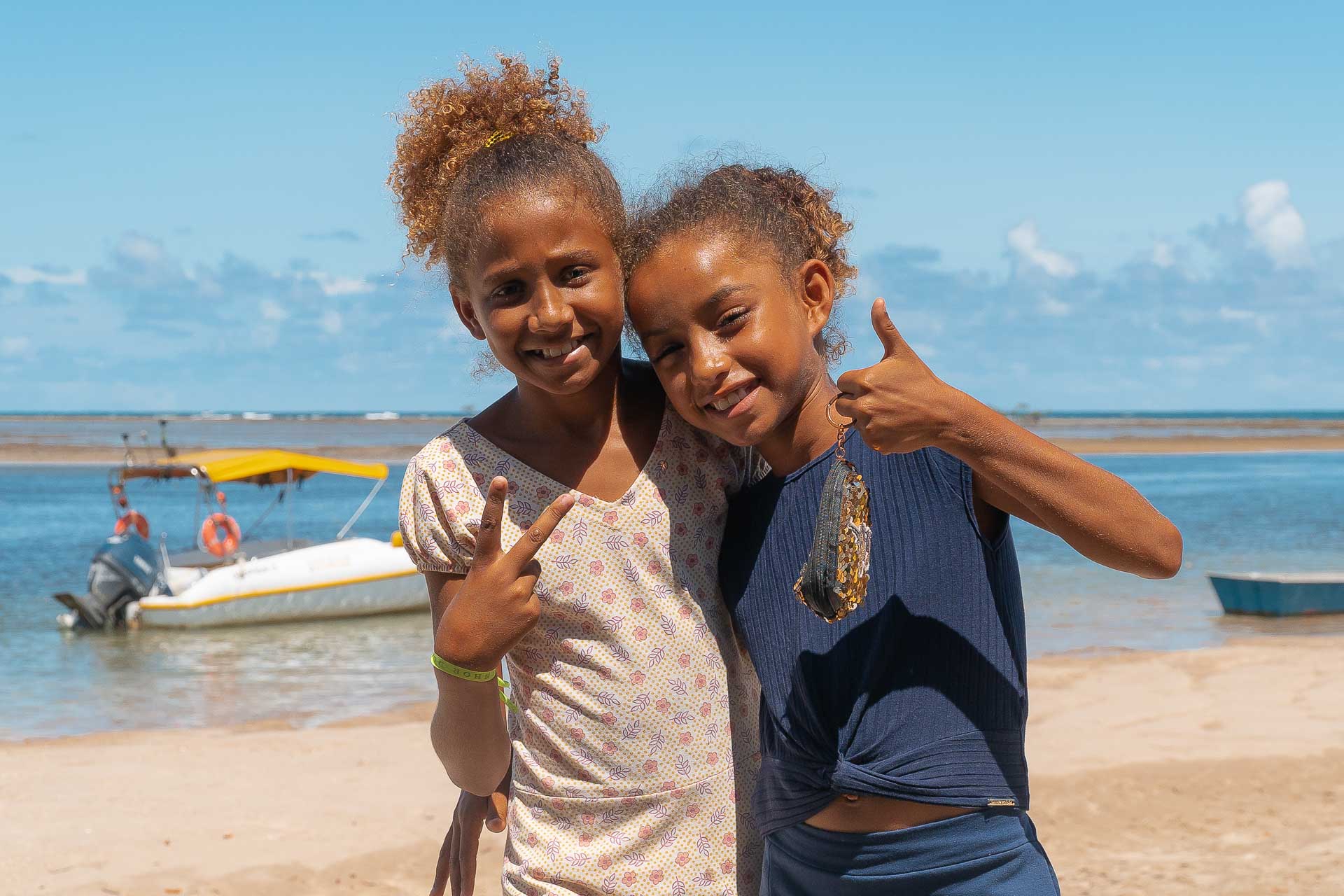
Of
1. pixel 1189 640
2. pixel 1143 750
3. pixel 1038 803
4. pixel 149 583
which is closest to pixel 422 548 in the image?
pixel 1038 803

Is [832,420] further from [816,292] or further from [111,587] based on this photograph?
[111,587]

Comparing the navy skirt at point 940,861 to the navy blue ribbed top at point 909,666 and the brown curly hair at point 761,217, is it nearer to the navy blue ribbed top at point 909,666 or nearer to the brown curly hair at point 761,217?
the navy blue ribbed top at point 909,666

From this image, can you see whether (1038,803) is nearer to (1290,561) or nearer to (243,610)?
(243,610)

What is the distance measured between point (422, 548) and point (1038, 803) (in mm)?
5305

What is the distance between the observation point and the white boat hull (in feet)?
43.7

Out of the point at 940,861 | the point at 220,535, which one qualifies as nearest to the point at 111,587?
the point at 220,535

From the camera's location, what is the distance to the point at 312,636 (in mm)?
12906

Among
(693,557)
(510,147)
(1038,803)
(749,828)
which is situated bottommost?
(1038,803)

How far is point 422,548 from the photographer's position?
2014 millimetres

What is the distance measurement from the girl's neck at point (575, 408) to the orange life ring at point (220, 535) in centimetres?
1327

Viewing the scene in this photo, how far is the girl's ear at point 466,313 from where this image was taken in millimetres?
2129

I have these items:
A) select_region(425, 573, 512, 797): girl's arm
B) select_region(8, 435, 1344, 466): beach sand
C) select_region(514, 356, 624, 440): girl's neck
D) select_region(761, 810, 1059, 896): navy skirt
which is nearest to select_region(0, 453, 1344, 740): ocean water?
select_region(425, 573, 512, 797): girl's arm

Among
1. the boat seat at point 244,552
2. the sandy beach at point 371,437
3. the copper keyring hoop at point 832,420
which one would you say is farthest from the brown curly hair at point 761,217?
the sandy beach at point 371,437

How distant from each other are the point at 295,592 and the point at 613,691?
39.8 ft
